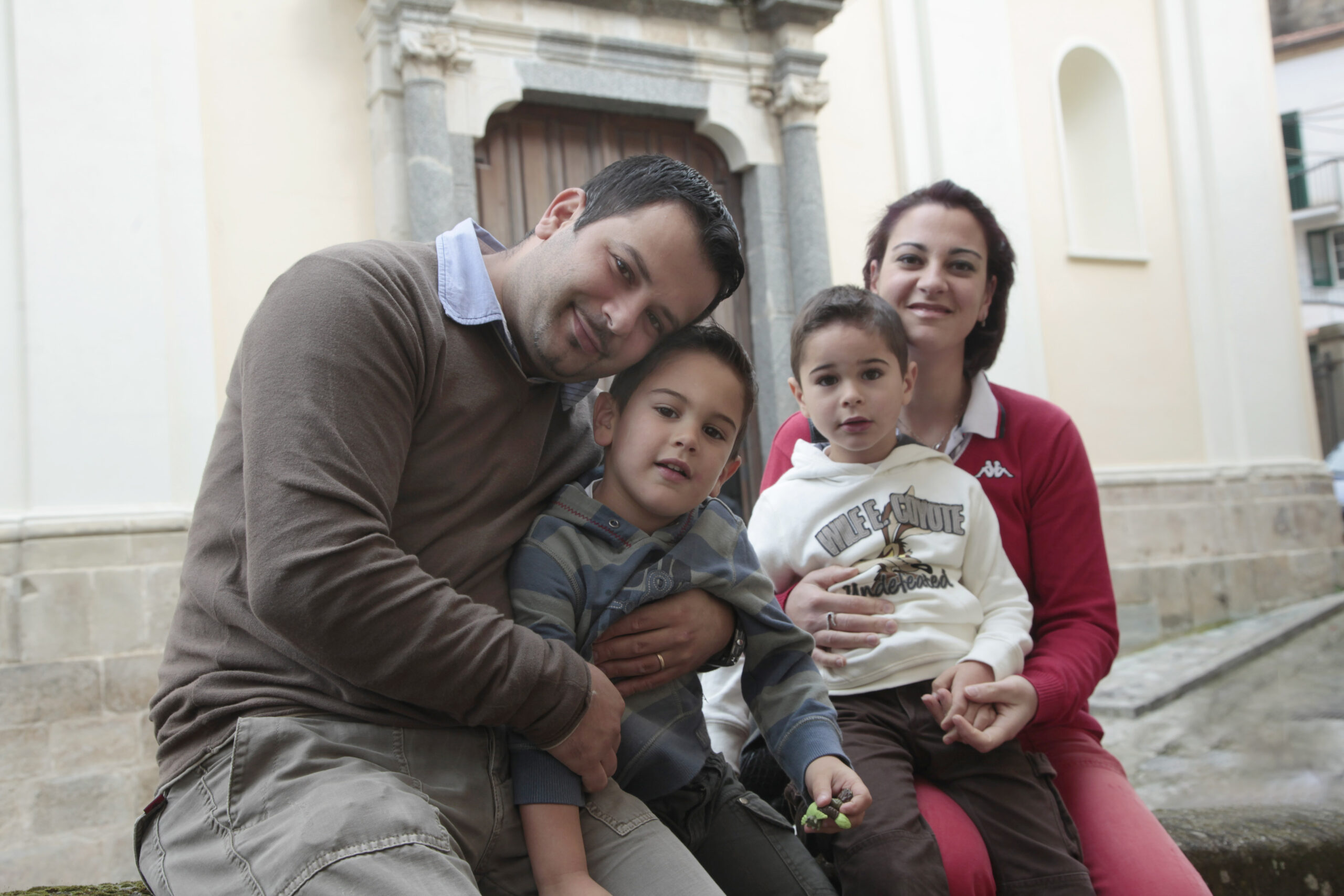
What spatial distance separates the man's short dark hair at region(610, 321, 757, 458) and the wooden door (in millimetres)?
4132

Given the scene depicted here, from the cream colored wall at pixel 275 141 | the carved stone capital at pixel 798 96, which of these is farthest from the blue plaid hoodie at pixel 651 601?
the carved stone capital at pixel 798 96

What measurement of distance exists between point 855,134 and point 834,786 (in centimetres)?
615

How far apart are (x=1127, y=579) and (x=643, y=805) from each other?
22.6 feet

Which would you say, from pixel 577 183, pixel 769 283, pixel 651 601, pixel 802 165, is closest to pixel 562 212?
pixel 651 601

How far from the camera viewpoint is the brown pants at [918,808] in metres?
1.81

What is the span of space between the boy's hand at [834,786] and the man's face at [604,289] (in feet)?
2.38

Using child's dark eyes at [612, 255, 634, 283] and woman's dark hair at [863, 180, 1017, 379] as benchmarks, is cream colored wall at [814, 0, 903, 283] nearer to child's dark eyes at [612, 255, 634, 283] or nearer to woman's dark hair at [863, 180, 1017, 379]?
woman's dark hair at [863, 180, 1017, 379]

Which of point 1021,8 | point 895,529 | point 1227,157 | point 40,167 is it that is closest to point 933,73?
point 1021,8

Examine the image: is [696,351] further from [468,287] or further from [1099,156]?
[1099,156]

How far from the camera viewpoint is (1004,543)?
2.29 meters

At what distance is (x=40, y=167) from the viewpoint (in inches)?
191

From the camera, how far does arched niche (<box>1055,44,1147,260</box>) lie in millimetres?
8406

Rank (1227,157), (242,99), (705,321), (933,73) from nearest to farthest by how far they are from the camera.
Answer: (705,321) → (242,99) → (933,73) → (1227,157)

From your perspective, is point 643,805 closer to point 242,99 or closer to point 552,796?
point 552,796
